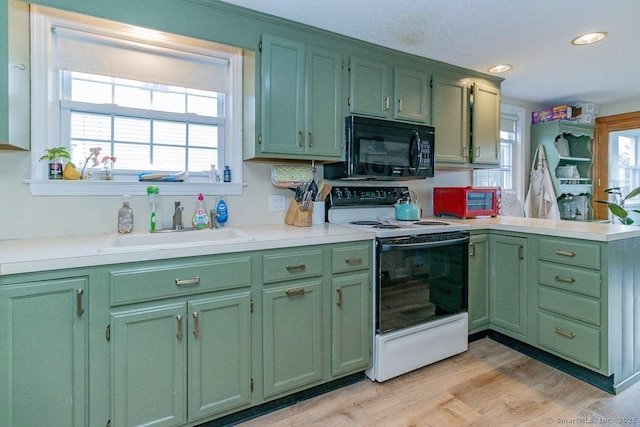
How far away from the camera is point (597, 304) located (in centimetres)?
200

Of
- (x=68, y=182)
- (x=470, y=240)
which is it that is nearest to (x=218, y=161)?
(x=68, y=182)

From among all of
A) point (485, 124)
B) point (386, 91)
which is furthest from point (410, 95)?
point (485, 124)

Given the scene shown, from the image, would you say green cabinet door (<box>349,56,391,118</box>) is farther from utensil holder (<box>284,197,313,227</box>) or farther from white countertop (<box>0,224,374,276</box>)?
white countertop (<box>0,224,374,276</box>)

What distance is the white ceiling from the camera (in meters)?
1.97

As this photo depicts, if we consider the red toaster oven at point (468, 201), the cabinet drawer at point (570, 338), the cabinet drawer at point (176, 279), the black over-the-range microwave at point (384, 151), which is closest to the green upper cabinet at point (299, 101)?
the black over-the-range microwave at point (384, 151)

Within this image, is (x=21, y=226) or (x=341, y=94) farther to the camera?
(x=341, y=94)

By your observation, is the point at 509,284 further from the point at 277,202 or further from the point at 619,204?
the point at 619,204

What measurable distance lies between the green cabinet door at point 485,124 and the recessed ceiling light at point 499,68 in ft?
0.45

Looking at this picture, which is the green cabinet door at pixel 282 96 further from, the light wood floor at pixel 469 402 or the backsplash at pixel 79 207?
the light wood floor at pixel 469 402

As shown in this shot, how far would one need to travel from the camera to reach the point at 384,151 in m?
2.45

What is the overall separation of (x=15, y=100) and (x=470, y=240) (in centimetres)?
282

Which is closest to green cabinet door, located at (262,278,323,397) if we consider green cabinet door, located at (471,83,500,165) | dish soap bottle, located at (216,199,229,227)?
dish soap bottle, located at (216,199,229,227)

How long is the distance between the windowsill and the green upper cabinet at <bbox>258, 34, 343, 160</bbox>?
0.38m

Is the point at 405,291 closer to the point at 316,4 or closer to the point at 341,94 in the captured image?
the point at 341,94
